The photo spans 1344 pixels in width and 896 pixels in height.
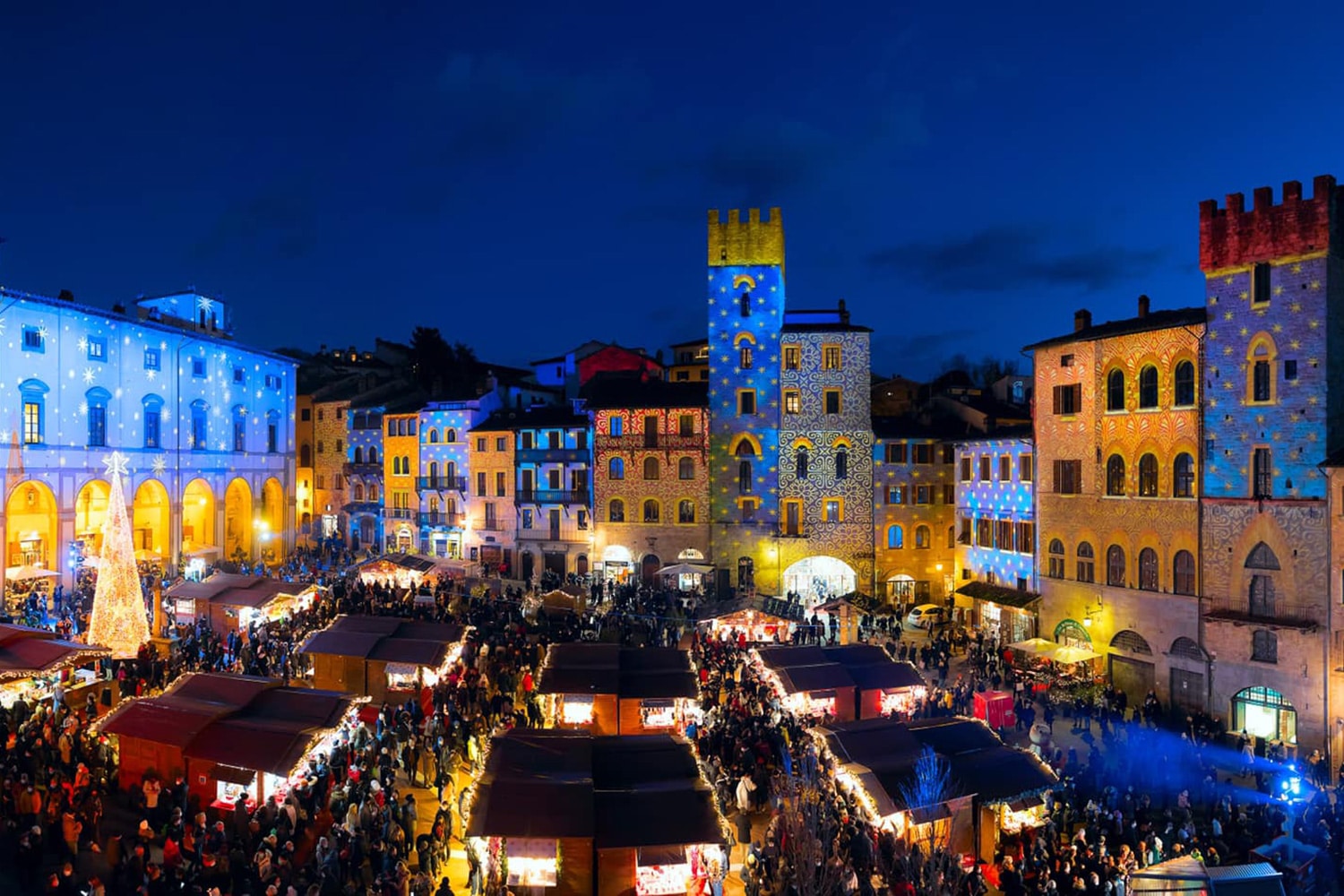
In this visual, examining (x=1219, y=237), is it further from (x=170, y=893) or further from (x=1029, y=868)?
(x=170, y=893)

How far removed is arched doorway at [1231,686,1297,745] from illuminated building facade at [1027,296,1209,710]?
1.04 meters

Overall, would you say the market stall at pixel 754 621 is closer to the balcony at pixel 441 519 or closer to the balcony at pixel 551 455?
the balcony at pixel 551 455

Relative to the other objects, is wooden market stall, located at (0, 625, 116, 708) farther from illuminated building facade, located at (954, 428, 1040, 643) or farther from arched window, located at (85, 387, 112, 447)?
illuminated building facade, located at (954, 428, 1040, 643)

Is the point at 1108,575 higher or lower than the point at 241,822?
higher

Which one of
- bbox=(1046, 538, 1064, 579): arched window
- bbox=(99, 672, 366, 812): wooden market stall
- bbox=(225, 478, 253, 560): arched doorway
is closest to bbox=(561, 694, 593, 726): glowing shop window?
bbox=(99, 672, 366, 812): wooden market stall

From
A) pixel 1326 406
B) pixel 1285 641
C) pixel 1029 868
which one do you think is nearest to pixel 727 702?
pixel 1029 868

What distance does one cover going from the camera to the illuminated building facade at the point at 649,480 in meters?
43.8

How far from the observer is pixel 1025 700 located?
25.1 m

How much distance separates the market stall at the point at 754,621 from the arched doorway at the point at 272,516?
34.2 metres

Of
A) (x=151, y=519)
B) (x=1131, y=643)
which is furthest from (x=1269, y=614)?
(x=151, y=519)

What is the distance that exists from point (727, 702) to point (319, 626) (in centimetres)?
1536

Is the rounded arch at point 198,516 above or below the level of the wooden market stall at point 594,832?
above

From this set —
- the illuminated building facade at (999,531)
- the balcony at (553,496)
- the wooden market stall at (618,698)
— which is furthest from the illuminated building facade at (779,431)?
the wooden market stall at (618,698)

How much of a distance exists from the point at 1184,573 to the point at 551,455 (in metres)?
29.7
